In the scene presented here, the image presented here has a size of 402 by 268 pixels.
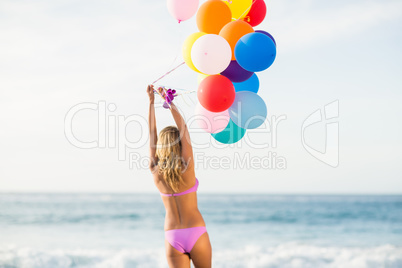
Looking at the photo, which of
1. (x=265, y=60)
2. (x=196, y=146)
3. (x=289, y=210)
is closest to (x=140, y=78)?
(x=196, y=146)

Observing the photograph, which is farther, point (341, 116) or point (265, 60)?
point (341, 116)

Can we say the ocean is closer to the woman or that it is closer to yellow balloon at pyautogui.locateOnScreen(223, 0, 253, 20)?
the woman

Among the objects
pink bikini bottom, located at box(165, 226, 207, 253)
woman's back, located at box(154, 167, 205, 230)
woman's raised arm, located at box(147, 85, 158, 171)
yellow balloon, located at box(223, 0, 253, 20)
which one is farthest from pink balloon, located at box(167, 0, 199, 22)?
pink bikini bottom, located at box(165, 226, 207, 253)

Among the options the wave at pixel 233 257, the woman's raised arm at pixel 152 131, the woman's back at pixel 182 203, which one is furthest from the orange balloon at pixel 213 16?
the wave at pixel 233 257

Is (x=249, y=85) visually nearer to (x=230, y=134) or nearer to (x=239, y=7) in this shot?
(x=230, y=134)

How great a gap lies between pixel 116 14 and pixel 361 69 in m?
5.79

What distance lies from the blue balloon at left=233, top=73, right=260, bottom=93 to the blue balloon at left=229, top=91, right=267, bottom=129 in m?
0.14

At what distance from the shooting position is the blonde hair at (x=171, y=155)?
302cm

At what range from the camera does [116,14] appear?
7242mm

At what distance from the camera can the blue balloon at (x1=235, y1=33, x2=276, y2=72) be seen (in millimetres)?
3371

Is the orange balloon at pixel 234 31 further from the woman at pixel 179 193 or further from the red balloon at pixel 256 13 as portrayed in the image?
the woman at pixel 179 193

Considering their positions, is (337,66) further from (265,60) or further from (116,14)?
(265,60)

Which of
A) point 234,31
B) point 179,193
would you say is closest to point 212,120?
point 234,31

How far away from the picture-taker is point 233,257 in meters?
9.11
